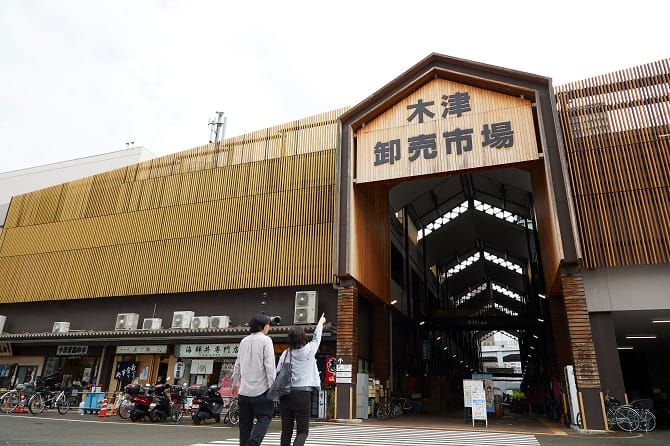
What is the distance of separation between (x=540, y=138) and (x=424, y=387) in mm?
18015

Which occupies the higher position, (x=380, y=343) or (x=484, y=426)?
(x=380, y=343)

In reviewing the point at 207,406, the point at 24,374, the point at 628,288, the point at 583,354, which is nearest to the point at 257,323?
the point at 207,406

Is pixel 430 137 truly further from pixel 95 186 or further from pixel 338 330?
pixel 95 186

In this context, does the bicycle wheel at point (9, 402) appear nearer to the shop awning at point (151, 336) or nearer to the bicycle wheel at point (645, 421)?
the shop awning at point (151, 336)

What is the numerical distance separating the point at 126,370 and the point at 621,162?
19915 mm

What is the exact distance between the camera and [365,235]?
15797 mm

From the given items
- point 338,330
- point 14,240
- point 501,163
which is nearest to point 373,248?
point 338,330

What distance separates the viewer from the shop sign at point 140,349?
17.7 meters

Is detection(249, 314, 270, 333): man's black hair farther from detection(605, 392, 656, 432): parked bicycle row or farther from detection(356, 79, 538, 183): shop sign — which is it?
detection(605, 392, 656, 432): parked bicycle row

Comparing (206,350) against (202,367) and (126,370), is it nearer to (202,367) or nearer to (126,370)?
A: (202,367)

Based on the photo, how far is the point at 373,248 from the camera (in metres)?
16.7

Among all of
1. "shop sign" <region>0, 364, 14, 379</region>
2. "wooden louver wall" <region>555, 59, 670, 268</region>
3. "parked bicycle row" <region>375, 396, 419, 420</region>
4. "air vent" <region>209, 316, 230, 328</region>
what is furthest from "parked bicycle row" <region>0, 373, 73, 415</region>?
"wooden louver wall" <region>555, 59, 670, 268</region>

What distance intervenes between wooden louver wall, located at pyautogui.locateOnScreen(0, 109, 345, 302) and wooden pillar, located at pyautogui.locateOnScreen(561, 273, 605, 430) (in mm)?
7571

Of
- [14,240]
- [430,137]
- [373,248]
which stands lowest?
[373,248]
